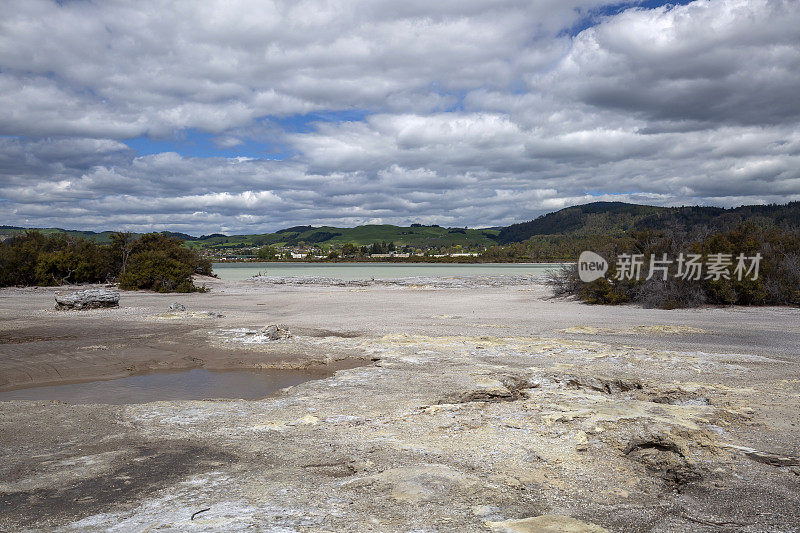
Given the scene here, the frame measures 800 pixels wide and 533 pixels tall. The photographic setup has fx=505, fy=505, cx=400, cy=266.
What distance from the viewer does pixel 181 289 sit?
3131 centimetres

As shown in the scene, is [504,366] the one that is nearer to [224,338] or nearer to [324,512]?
[324,512]

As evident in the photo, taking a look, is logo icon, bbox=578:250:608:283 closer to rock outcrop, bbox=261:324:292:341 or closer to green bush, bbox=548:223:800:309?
green bush, bbox=548:223:800:309

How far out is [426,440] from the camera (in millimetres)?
5965

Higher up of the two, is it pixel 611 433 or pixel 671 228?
pixel 671 228

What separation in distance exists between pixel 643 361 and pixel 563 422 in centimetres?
523

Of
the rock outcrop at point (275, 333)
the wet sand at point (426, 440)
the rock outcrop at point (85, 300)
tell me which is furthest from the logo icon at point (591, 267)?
the rock outcrop at point (85, 300)

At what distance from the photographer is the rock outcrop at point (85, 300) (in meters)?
20.7

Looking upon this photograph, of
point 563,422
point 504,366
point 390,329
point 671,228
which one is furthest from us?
point 671,228

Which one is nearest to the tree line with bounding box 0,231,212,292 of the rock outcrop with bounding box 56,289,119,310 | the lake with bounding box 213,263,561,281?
the rock outcrop with bounding box 56,289,119,310

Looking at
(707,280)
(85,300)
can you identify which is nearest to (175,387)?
(85,300)

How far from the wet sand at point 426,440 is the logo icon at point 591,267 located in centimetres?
1256

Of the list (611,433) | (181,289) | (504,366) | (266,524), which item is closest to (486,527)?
(266,524)

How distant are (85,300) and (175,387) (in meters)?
14.5

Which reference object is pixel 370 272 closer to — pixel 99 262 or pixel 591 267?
pixel 99 262
